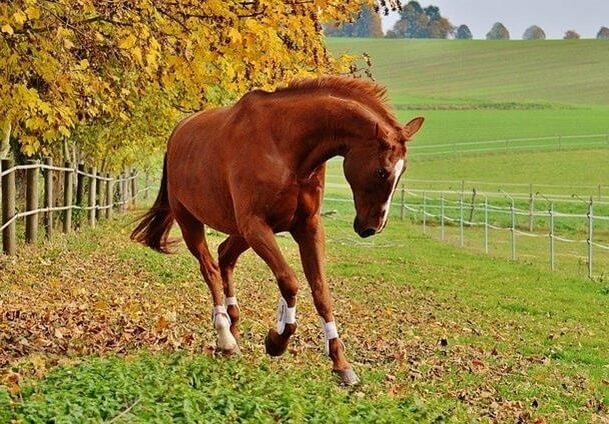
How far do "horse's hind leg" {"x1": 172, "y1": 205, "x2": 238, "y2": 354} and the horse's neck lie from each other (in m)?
1.72

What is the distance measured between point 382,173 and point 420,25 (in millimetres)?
156123

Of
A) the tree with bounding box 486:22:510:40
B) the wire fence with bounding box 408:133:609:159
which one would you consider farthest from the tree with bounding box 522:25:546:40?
the wire fence with bounding box 408:133:609:159

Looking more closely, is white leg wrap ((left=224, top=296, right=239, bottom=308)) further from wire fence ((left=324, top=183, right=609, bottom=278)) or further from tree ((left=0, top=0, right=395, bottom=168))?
wire fence ((left=324, top=183, right=609, bottom=278))

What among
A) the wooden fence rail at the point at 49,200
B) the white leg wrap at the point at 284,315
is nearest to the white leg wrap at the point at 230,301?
the white leg wrap at the point at 284,315

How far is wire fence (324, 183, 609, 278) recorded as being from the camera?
27.5 m

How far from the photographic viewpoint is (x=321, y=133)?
817cm

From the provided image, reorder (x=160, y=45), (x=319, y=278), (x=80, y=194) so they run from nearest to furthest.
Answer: (x=319, y=278), (x=160, y=45), (x=80, y=194)

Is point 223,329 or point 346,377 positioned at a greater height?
point 223,329

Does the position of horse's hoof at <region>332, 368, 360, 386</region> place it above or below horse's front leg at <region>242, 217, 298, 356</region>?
below

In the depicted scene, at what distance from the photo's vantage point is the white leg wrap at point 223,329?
9031 millimetres

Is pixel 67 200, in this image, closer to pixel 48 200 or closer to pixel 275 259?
pixel 48 200

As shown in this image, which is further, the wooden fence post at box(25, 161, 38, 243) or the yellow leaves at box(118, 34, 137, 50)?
the wooden fence post at box(25, 161, 38, 243)

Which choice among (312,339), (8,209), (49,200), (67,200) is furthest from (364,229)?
(67,200)

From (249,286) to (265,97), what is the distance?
8376 millimetres
